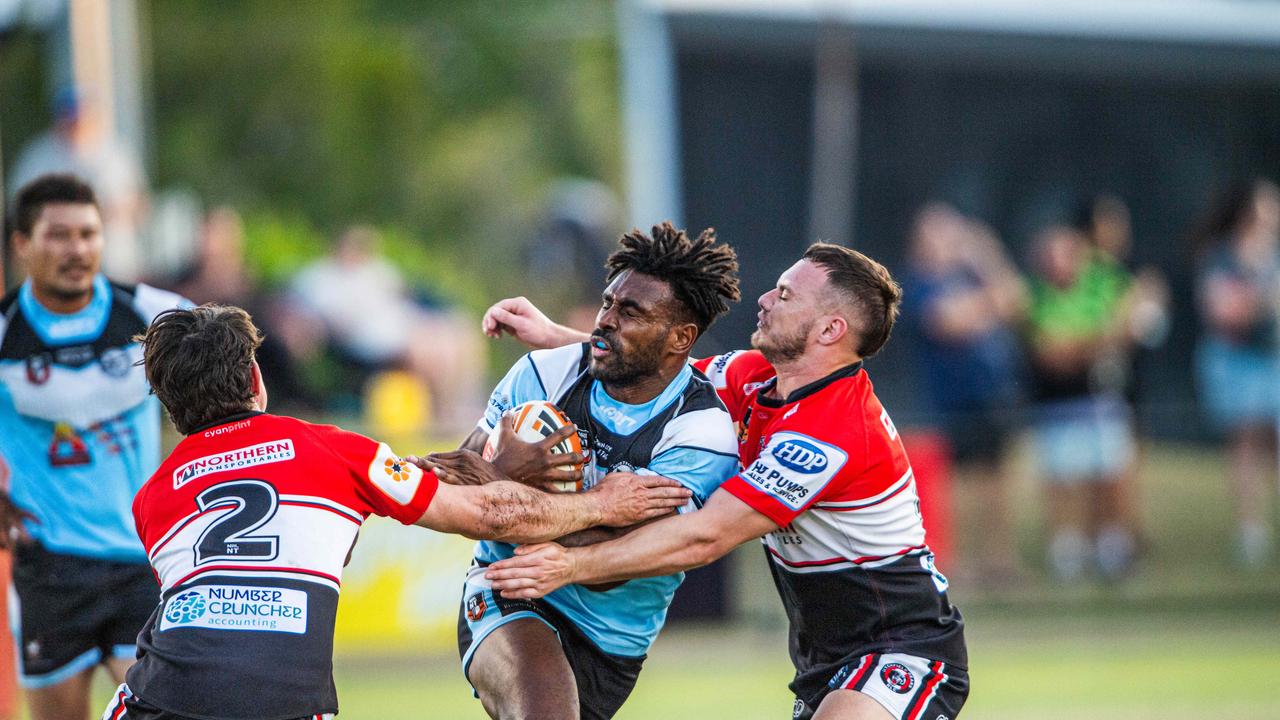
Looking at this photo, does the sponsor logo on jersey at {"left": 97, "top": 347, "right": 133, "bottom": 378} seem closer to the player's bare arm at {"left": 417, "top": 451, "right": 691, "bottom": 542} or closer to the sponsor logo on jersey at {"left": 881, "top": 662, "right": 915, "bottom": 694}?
the player's bare arm at {"left": 417, "top": 451, "right": 691, "bottom": 542}

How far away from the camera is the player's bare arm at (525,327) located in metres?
6.48

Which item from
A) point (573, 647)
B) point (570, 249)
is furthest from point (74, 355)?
point (570, 249)

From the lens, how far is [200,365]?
197 inches

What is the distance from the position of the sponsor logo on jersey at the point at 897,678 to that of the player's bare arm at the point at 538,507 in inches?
38.1

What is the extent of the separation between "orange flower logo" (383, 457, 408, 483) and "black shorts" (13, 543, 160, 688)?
82.7 inches

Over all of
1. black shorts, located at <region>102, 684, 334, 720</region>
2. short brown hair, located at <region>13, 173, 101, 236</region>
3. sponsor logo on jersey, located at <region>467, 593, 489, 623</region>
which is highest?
short brown hair, located at <region>13, 173, 101, 236</region>

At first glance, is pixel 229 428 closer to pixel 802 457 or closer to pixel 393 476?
pixel 393 476

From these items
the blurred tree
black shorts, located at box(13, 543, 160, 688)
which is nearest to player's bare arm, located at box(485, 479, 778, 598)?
black shorts, located at box(13, 543, 160, 688)

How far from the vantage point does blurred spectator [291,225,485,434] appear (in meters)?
14.7

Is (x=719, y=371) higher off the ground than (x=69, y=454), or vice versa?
(x=719, y=371)

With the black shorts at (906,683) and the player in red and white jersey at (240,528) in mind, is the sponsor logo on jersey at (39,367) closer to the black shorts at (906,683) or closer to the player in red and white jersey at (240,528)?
the player in red and white jersey at (240,528)

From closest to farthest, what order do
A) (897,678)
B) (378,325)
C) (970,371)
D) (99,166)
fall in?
(897,678), (99,166), (970,371), (378,325)

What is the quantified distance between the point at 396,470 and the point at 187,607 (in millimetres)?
774

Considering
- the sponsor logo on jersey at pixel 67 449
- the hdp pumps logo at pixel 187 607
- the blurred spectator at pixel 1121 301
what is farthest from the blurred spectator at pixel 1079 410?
the hdp pumps logo at pixel 187 607
